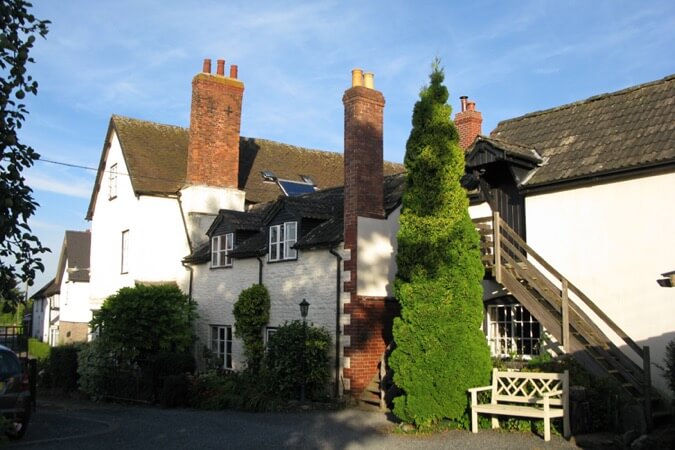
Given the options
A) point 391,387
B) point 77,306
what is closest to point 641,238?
Result: point 391,387

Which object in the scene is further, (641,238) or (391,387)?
(391,387)

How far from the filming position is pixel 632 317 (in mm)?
13391

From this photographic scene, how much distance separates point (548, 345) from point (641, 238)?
9.49ft

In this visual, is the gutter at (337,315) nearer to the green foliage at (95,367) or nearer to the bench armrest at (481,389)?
the bench armrest at (481,389)

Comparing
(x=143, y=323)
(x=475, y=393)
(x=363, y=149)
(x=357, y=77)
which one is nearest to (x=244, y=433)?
(x=475, y=393)

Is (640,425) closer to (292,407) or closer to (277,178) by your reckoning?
(292,407)

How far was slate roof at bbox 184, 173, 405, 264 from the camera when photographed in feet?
59.7

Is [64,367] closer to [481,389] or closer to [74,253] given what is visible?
[74,253]

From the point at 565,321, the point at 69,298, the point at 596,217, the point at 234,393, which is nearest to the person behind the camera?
the point at 565,321

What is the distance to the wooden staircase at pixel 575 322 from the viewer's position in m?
12.1

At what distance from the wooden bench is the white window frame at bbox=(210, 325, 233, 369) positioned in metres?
10.9

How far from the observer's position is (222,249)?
73.5 feet

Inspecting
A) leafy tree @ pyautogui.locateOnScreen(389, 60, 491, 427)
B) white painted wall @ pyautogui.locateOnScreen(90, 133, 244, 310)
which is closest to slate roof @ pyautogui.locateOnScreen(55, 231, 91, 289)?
white painted wall @ pyautogui.locateOnScreen(90, 133, 244, 310)

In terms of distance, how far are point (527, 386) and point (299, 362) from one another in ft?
20.5
